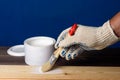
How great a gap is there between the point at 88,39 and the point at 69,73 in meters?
0.19

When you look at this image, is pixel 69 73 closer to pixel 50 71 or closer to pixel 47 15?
pixel 50 71

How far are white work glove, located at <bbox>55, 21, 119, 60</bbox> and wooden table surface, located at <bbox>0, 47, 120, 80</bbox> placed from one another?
106 mm

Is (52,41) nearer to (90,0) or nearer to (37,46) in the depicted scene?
(37,46)

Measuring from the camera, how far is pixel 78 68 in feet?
3.66

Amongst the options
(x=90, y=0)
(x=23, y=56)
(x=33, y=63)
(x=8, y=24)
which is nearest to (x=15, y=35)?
(x=8, y=24)

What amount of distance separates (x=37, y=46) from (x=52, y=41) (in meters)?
0.10

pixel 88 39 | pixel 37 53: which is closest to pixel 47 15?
pixel 37 53

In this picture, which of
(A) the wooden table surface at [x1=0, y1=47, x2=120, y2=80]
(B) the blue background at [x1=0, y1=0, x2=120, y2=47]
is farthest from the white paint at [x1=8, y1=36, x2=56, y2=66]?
(B) the blue background at [x1=0, y1=0, x2=120, y2=47]

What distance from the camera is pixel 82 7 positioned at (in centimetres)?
133

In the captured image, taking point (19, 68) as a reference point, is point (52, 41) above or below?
above

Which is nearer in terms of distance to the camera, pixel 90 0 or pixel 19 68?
pixel 19 68

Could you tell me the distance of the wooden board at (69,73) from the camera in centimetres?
104

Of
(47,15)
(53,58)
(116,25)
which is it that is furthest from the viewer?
(47,15)

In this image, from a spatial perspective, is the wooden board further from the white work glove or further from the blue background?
the blue background
